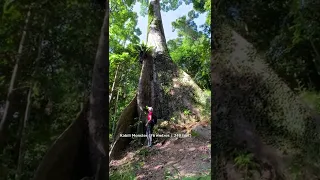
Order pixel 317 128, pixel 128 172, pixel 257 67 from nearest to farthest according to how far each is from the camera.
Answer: pixel 317 128 < pixel 257 67 < pixel 128 172

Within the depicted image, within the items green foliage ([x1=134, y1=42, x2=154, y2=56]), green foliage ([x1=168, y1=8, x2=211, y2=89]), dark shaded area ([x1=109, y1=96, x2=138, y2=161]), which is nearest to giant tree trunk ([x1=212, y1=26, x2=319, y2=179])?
dark shaded area ([x1=109, y1=96, x2=138, y2=161])

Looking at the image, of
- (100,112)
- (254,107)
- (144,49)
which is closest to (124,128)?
(144,49)

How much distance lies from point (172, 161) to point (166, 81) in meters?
1.09

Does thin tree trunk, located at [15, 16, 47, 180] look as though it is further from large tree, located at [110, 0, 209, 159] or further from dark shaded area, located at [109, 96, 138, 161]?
large tree, located at [110, 0, 209, 159]

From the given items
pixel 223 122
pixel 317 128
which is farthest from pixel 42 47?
pixel 317 128

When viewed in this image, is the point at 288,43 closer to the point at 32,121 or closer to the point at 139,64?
the point at 32,121

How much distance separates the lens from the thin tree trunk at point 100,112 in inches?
75.5

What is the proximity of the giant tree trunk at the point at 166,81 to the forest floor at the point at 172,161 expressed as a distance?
32 centimetres

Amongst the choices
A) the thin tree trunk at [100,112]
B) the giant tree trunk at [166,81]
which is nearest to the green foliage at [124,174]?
the giant tree trunk at [166,81]

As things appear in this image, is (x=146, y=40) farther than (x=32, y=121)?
Yes

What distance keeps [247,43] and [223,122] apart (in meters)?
0.51

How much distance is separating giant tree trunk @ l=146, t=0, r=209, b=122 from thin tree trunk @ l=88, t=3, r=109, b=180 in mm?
1885

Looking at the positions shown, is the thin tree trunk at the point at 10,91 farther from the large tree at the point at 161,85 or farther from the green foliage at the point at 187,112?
the green foliage at the point at 187,112

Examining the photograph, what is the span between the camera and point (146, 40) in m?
4.29
